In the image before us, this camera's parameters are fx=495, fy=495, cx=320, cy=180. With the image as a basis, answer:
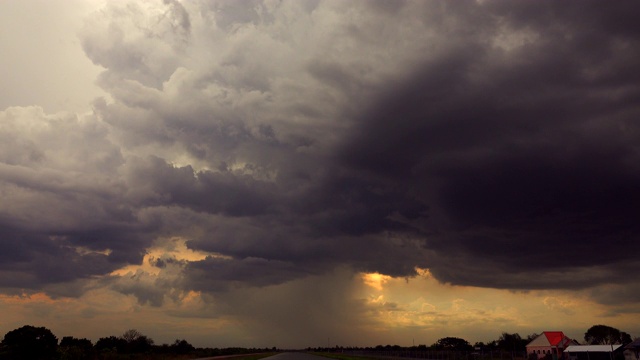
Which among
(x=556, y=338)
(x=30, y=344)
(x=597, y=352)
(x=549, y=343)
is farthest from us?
(x=556, y=338)

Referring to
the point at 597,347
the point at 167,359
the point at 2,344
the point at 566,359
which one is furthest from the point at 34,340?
the point at 597,347

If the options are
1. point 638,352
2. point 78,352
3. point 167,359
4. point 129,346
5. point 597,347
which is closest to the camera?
point 78,352

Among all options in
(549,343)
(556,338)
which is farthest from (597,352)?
(556,338)

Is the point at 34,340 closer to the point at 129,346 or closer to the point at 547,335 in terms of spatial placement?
the point at 129,346

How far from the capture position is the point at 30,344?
11125 centimetres

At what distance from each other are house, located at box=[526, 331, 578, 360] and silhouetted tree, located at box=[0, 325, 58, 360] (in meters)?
126

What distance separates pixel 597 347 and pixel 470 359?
3980 cm

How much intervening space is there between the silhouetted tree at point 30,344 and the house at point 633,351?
379 feet

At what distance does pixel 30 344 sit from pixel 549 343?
5423 inches

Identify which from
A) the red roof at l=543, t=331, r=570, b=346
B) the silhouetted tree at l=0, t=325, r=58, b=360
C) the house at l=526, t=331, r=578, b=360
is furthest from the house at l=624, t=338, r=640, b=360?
the silhouetted tree at l=0, t=325, r=58, b=360

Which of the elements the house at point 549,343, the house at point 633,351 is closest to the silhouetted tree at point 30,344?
the house at point 633,351

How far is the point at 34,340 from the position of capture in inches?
4488

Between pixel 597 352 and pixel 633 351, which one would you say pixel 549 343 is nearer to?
pixel 597 352

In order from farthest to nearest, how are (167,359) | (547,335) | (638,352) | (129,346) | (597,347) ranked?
1. (129,346)
2. (547,335)
3. (597,347)
4. (167,359)
5. (638,352)
